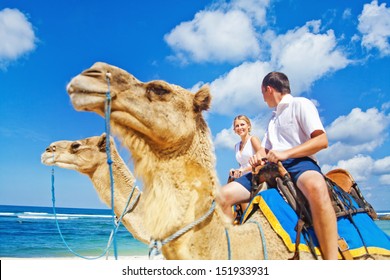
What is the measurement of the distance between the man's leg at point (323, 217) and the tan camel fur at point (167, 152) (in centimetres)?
51

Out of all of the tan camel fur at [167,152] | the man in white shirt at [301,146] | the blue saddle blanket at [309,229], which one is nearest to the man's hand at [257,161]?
the man in white shirt at [301,146]

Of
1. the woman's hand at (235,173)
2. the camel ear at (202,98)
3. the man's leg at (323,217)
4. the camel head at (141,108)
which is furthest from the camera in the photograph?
the woman's hand at (235,173)

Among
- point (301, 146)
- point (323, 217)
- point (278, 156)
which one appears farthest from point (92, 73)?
point (323, 217)

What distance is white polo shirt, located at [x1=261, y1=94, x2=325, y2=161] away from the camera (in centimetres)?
258

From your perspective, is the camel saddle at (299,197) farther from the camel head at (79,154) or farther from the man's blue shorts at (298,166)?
→ the camel head at (79,154)

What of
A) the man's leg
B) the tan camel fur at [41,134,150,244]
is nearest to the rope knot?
the man's leg

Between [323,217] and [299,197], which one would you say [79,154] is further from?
[323,217]

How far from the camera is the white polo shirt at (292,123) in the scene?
2.58 m

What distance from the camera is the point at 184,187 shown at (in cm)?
205

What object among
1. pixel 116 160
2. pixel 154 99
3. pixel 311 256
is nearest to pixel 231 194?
pixel 311 256

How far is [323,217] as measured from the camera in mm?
2469

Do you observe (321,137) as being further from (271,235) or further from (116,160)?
(116,160)

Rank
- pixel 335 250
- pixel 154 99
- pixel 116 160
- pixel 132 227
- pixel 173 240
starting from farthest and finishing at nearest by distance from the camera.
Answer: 1. pixel 116 160
2. pixel 132 227
3. pixel 335 250
4. pixel 154 99
5. pixel 173 240

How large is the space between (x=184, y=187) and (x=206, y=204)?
146 mm
